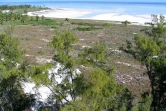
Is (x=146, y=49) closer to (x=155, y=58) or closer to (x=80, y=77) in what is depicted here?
(x=155, y=58)

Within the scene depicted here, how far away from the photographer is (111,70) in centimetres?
2456

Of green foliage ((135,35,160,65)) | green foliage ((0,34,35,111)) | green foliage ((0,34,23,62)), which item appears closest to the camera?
green foliage ((0,34,35,111))

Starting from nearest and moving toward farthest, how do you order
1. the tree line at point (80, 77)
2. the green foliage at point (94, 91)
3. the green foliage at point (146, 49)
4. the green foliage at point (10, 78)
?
the green foliage at point (94, 91), the tree line at point (80, 77), the green foliage at point (10, 78), the green foliage at point (146, 49)

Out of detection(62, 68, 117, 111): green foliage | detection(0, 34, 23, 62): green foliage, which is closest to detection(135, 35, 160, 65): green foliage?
detection(62, 68, 117, 111): green foliage

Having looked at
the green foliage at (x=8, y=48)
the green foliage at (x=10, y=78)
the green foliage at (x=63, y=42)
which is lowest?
the green foliage at (x=10, y=78)

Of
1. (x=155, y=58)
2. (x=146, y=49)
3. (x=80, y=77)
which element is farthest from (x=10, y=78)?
(x=155, y=58)

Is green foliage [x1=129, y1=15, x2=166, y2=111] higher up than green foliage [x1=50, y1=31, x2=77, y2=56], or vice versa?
green foliage [x1=50, y1=31, x2=77, y2=56]

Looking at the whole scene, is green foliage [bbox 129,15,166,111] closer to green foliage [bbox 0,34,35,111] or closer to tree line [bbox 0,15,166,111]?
tree line [bbox 0,15,166,111]

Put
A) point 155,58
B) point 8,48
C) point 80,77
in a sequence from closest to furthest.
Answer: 1. point 80,77
2. point 8,48
3. point 155,58

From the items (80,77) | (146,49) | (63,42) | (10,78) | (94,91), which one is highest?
(63,42)

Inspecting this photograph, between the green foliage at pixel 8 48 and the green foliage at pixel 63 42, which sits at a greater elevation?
the green foliage at pixel 63 42

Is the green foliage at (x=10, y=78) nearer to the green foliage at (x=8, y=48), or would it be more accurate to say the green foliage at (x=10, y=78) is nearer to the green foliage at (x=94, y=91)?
the green foliage at (x=8, y=48)

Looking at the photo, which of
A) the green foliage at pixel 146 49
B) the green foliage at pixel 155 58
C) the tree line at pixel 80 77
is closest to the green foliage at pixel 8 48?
the tree line at pixel 80 77

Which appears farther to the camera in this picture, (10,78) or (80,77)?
(10,78)
